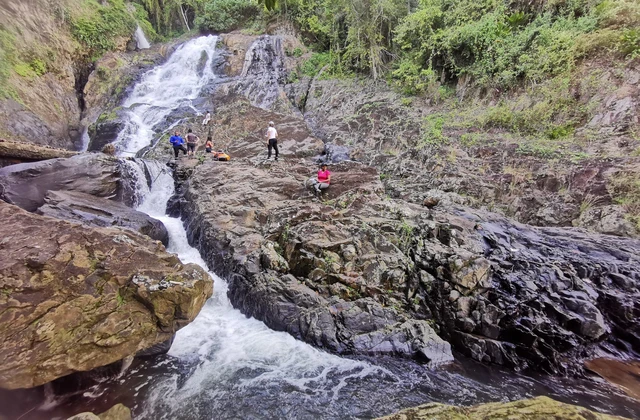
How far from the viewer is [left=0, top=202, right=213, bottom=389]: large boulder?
397cm

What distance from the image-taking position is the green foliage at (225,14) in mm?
26969

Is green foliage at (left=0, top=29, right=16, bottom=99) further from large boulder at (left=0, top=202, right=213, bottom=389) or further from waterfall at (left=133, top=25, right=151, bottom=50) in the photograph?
large boulder at (left=0, top=202, right=213, bottom=389)

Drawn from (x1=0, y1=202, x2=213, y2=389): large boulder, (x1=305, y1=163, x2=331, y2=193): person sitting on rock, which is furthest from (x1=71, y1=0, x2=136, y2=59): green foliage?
(x1=0, y1=202, x2=213, y2=389): large boulder

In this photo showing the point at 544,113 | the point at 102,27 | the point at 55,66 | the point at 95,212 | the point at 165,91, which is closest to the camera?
the point at 95,212

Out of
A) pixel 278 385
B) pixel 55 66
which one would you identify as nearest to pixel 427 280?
pixel 278 385

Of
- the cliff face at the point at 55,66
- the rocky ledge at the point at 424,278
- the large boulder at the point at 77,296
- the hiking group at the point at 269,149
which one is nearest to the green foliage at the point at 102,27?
the cliff face at the point at 55,66

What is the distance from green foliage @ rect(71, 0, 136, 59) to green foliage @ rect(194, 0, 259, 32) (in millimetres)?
6731

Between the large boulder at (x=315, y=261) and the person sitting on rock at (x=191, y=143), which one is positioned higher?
the person sitting on rock at (x=191, y=143)

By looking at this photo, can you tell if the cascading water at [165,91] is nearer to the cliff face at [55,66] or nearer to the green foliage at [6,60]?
the cliff face at [55,66]

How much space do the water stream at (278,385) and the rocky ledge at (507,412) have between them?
2.76m

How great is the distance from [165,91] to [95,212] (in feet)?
47.3

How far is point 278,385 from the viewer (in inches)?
224

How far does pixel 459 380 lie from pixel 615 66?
13058 millimetres

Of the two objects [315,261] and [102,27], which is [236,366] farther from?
[102,27]
